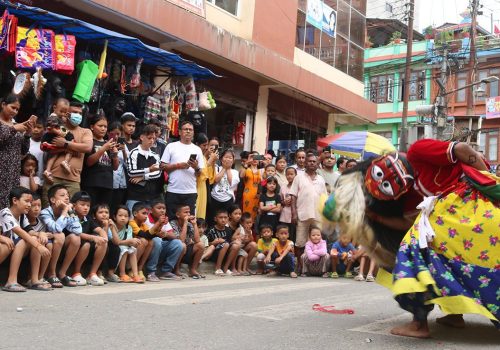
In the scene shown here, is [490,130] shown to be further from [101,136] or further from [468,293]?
[468,293]

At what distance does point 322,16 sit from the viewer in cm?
1564

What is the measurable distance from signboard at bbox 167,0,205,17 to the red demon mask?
719 cm

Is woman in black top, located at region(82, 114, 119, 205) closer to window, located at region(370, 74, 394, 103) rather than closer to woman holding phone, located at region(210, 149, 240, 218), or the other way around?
woman holding phone, located at region(210, 149, 240, 218)

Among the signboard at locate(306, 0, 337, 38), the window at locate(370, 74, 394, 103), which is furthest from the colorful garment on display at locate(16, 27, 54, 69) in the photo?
the window at locate(370, 74, 394, 103)

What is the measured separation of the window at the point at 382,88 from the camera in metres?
34.2

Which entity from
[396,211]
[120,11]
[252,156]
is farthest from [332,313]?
[120,11]

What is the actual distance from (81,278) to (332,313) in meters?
2.78

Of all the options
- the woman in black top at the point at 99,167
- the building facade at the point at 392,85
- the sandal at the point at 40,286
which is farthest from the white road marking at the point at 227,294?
the building facade at the point at 392,85

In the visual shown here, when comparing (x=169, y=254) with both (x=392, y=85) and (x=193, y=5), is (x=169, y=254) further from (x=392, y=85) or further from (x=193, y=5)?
(x=392, y=85)

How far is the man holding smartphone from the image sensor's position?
26.6 feet

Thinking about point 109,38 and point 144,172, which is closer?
point 144,172

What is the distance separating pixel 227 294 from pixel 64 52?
3977 mm

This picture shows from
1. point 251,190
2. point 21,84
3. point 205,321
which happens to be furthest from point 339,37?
point 205,321

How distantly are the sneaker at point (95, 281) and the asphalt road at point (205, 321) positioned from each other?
22cm
